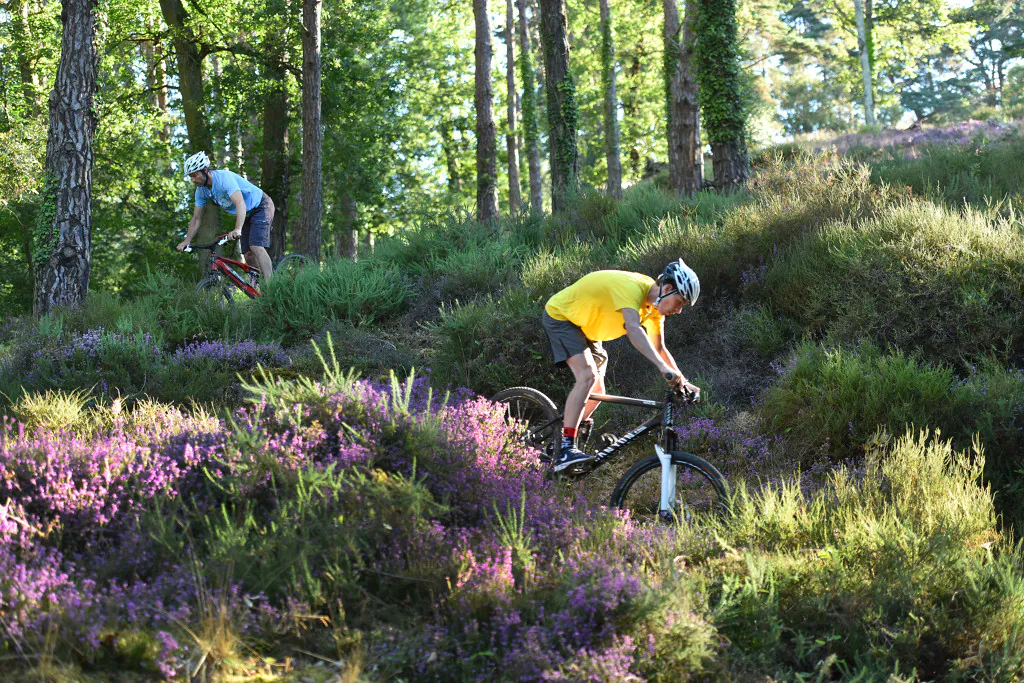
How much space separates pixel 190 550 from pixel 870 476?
4278 millimetres

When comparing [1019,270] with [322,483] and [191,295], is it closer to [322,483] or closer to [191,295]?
[322,483]

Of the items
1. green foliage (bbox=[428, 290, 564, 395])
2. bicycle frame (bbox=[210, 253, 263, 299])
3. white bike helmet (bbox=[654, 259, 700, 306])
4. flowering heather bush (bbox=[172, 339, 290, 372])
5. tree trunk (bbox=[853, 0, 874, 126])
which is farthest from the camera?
tree trunk (bbox=[853, 0, 874, 126])

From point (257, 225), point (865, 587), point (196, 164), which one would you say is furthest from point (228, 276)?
point (865, 587)

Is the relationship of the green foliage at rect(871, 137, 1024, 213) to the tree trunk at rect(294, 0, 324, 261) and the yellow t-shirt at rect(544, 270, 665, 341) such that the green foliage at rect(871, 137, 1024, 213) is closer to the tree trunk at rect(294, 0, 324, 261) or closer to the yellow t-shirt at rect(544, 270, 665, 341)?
the yellow t-shirt at rect(544, 270, 665, 341)

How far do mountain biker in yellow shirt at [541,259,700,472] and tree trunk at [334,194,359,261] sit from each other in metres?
16.1

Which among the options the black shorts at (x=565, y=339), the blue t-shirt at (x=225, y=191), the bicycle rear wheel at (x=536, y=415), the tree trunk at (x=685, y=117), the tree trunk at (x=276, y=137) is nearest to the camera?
the black shorts at (x=565, y=339)

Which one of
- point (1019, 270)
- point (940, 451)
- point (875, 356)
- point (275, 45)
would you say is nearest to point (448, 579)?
point (940, 451)

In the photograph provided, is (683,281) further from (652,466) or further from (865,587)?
(865,587)

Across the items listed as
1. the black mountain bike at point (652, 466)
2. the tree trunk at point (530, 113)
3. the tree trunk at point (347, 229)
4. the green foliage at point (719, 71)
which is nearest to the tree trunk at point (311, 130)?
the tree trunk at point (347, 229)

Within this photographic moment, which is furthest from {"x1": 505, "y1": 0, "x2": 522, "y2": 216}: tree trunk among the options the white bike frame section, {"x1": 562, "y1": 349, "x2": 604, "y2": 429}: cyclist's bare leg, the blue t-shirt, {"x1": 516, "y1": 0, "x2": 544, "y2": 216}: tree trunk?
the white bike frame section

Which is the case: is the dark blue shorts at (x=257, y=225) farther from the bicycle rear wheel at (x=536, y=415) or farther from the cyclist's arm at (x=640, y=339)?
the cyclist's arm at (x=640, y=339)

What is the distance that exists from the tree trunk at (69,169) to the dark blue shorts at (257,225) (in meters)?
1.94

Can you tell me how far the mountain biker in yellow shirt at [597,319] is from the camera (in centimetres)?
582

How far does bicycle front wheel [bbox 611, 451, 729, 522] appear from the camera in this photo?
5406mm
